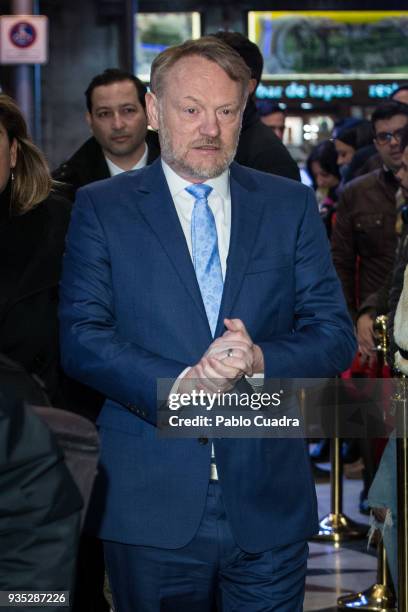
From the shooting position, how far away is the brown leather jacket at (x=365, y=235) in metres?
8.11

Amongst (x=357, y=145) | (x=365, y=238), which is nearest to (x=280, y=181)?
(x=365, y=238)

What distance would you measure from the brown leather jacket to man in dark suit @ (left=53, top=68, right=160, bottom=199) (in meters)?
1.90

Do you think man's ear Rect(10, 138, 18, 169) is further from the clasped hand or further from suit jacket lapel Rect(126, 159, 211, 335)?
the clasped hand

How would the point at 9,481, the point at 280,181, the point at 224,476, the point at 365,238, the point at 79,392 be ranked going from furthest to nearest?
the point at 365,238 → the point at 79,392 → the point at 280,181 → the point at 224,476 → the point at 9,481

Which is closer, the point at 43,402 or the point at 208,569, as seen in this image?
the point at 43,402

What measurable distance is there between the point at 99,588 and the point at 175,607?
166cm

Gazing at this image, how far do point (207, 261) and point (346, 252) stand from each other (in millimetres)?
4666

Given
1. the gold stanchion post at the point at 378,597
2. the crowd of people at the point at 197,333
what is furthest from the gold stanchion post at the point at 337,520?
the crowd of people at the point at 197,333

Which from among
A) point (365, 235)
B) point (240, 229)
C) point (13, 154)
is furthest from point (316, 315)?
point (365, 235)

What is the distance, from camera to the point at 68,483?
2.55 metres

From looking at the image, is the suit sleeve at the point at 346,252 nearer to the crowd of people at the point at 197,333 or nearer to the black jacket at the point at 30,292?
the black jacket at the point at 30,292

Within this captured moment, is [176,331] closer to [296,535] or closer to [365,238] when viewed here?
[296,535]

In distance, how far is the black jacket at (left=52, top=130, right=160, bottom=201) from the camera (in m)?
6.12

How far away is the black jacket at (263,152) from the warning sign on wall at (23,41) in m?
9.85
